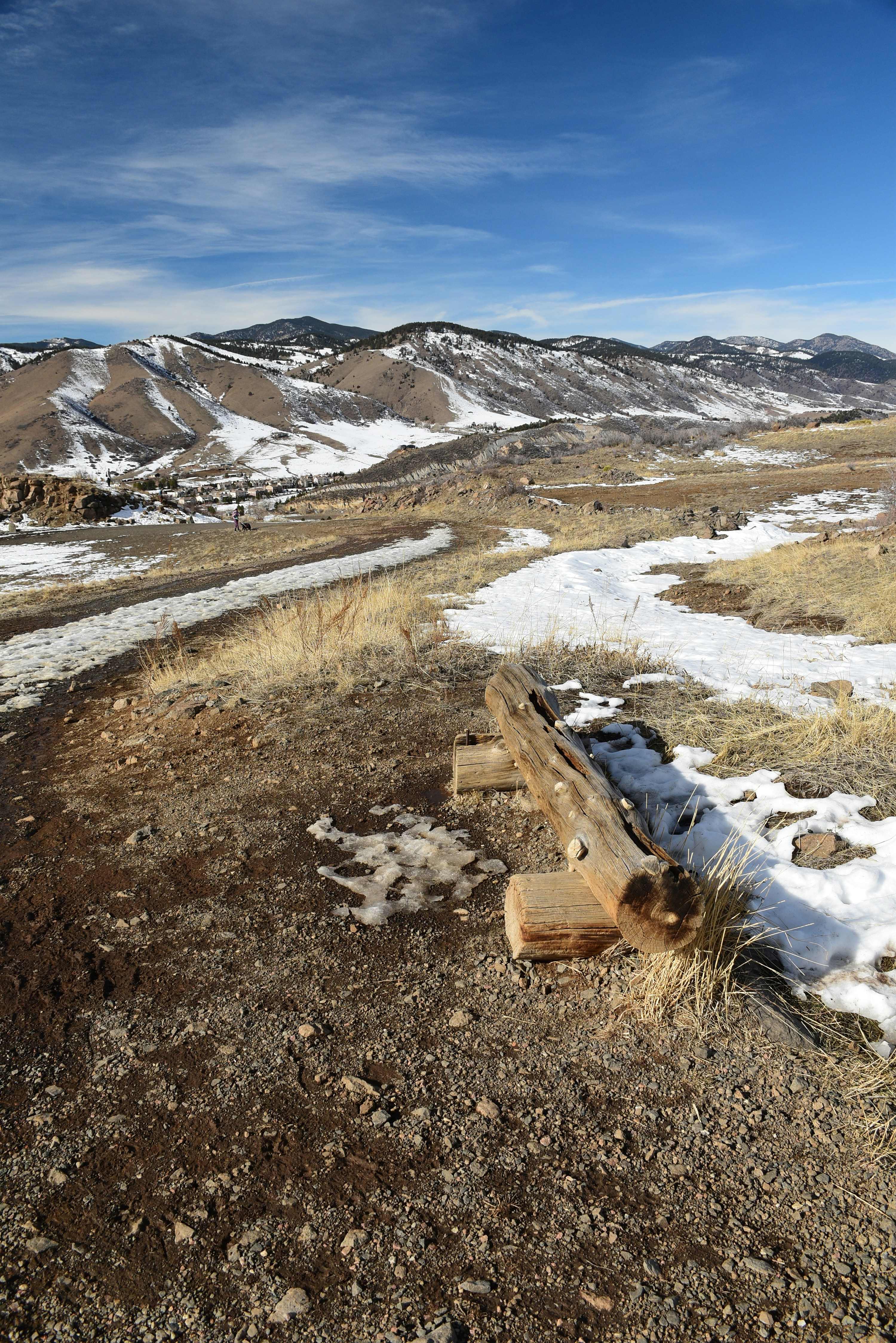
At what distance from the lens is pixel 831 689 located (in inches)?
219

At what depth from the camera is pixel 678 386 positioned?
10862 centimetres

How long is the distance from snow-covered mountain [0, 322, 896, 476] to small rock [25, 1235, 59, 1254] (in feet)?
188

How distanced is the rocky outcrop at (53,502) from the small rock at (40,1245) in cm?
3371

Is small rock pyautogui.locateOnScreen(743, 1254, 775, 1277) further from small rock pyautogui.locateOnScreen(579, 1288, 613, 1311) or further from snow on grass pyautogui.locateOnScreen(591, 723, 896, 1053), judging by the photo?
snow on grass pyautogui.locateOnScreen(591, 723, 896, 1053)

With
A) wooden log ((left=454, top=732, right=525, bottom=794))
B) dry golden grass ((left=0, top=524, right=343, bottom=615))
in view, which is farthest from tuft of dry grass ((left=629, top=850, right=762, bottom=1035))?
dry golden grass ((left=0, top=524, right=343, bottom=615))

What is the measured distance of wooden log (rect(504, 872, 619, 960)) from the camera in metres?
2.92

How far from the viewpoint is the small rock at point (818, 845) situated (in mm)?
3529

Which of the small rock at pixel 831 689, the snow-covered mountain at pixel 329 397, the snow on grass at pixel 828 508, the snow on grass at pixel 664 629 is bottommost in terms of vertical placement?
the snow on grass at pixel 664 629

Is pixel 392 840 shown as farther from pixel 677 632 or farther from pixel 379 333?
pixel 379 333

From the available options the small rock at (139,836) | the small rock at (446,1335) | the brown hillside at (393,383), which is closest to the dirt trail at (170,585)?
the small rock at (139,836)

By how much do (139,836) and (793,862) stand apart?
3.66 metres

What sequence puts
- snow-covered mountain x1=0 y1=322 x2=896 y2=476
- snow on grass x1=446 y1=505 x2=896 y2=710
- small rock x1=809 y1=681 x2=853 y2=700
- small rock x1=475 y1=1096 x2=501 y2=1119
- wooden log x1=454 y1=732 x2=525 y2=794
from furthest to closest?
snow-covered mountain x1=0 y1=322 x2=896 y2=476, snow on grass x1=446 y1=505 x2=896 y2=710, small rock x1=809 y1=681 x2=853 y2=700, wooden log x1=454 y1=732 x2=525 y2=794, small rock x1=475 y1=1096 x2=501 y2=1119

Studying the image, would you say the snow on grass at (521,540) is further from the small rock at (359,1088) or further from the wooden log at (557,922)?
the small rock at (359,1088)

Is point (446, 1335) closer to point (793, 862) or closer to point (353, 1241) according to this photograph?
point (353, 1241)
